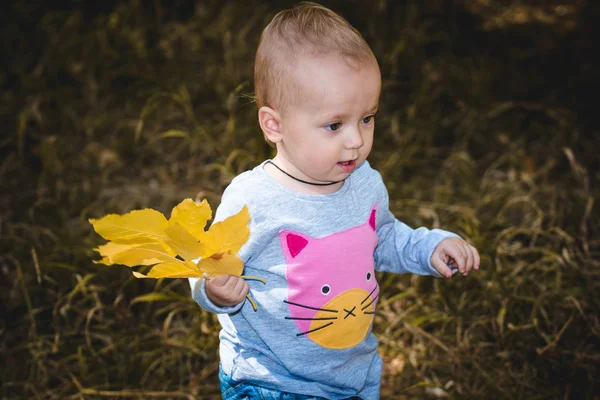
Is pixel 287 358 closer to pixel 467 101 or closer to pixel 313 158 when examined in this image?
pixel 313 158

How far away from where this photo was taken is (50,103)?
384 cm

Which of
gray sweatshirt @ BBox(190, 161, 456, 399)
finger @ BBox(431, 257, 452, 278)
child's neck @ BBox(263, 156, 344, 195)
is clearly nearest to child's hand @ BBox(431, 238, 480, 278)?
finger @ BBox(431, 257, 452, 278)

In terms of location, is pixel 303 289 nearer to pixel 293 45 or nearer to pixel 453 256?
pixel 453 256

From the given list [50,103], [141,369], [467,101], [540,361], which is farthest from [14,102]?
[540,361]

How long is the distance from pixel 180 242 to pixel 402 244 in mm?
641

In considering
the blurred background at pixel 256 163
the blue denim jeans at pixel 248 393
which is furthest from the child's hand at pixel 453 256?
the blurred background at pixel 256 163

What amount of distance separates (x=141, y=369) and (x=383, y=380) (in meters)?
0.79

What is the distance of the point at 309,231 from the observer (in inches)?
62.5

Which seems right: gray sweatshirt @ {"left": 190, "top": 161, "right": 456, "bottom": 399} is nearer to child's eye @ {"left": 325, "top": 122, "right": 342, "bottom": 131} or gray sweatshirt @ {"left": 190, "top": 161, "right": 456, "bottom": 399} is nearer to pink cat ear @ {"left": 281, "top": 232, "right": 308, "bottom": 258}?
pink cat ear @ {"left": 281, "top": 232, "right": 308, "bottom": 258}

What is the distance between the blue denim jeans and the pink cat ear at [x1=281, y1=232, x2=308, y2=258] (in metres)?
0.32

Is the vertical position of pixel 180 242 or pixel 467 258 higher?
pixel 180 242

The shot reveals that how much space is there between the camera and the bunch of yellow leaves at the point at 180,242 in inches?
54.1

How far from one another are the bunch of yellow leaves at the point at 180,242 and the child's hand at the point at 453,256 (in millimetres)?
513

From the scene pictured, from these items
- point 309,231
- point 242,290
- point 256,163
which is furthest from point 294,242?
point 256,163
